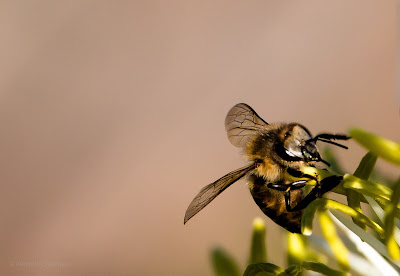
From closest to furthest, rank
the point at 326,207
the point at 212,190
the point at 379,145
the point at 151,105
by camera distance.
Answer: the point at 379,145 < the point at 326,207 < the point at 212,190 < the point at 151,105

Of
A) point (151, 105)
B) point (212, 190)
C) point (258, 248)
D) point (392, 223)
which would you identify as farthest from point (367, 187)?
point (151, 105)

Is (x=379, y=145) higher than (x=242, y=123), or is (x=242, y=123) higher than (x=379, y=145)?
(x=242, y=123)

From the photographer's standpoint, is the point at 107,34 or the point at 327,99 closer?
the point at 327,99

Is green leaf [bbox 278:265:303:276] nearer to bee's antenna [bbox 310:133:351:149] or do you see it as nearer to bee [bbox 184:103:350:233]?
bee [bbox 184:103:350:233]

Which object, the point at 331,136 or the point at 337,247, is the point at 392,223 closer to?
the point at 337,247

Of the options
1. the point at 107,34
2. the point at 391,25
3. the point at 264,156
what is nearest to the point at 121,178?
the point at 107,34

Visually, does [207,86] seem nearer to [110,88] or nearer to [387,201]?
[110,88]

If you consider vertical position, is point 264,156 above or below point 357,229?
above

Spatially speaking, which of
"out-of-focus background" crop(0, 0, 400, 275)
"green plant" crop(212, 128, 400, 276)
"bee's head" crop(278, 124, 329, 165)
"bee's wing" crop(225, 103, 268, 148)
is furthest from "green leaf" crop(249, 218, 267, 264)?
"out-of-focus background" crop(0, 0, 400, 275)
